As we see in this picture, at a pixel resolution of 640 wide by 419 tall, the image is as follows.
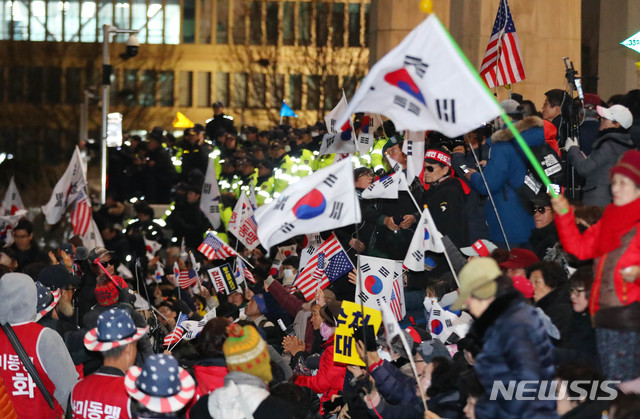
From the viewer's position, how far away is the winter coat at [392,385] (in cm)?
838

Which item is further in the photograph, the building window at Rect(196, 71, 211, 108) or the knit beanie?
the building window at Rect(196, 71, 211, 108)

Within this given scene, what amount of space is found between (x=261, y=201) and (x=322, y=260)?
6408mm

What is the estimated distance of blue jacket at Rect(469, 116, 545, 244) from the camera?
11.4 metres

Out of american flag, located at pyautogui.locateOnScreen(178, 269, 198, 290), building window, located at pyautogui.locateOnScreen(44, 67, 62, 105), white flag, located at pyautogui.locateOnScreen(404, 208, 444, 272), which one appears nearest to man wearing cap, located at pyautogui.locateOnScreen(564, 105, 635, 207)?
white flag, located at pyautogui.locateOnScreen(404, 208, 444, 272)

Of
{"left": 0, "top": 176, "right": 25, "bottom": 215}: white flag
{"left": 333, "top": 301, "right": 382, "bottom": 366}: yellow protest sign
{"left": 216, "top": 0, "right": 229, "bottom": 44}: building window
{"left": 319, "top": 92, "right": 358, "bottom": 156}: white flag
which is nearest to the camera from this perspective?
{"left": 333, "top": 301, "right": 382, "bottom": 366}: yellow protest sign

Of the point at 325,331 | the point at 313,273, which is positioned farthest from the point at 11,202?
the point at 325,331

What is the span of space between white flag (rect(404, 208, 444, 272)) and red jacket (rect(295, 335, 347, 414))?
1240mm

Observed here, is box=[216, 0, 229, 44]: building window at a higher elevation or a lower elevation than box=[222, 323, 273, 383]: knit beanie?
higher

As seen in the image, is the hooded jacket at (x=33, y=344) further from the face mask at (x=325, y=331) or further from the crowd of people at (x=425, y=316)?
the face mask at (x=325, y=331)

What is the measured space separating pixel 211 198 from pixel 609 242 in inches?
515

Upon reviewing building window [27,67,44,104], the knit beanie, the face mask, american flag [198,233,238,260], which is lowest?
building window [27,67,44,104]

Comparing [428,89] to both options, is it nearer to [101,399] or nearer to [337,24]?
[101,399]

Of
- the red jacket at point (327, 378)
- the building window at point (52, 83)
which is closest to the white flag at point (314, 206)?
the red jacket at point (327, 378)

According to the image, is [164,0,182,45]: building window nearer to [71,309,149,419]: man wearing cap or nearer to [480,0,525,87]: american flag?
[480,0,525,87]: american flag
